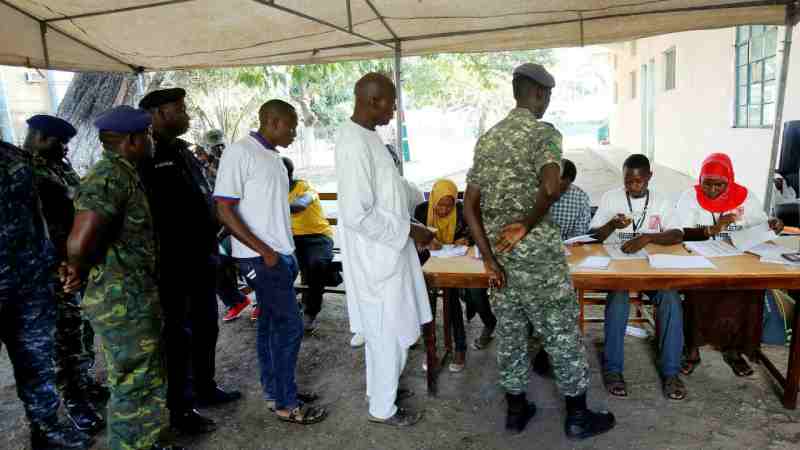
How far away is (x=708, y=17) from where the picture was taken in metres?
4.29

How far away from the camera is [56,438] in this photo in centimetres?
280

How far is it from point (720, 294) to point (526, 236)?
1567 millimetres

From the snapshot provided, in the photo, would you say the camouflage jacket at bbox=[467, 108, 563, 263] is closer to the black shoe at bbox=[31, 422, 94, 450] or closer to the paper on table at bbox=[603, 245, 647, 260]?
the paper on table at bbox=[603, 245, 647, 260]

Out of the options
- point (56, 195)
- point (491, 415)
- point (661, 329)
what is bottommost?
point (491, 415)

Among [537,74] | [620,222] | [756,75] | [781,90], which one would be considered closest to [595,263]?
[620,222]

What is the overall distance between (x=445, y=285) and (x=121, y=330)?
1629 millimetres

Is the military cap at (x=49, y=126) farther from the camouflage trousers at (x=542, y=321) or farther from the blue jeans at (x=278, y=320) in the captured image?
the camouflage trousers at (x=542, y=321)

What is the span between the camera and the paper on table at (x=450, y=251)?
3.47 metres

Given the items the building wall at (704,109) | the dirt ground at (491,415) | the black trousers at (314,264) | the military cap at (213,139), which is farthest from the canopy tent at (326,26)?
the building wall at (704,109)

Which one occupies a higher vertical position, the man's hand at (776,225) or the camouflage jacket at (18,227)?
the camouflage jacket at (18,227)

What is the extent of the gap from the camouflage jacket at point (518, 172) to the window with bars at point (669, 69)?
1293 cm

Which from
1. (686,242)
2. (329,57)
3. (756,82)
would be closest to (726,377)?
(686,242)

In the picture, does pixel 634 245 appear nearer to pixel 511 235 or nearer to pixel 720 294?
pixel 720 294

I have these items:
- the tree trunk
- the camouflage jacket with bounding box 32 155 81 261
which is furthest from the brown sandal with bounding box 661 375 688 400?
the tree trunk
